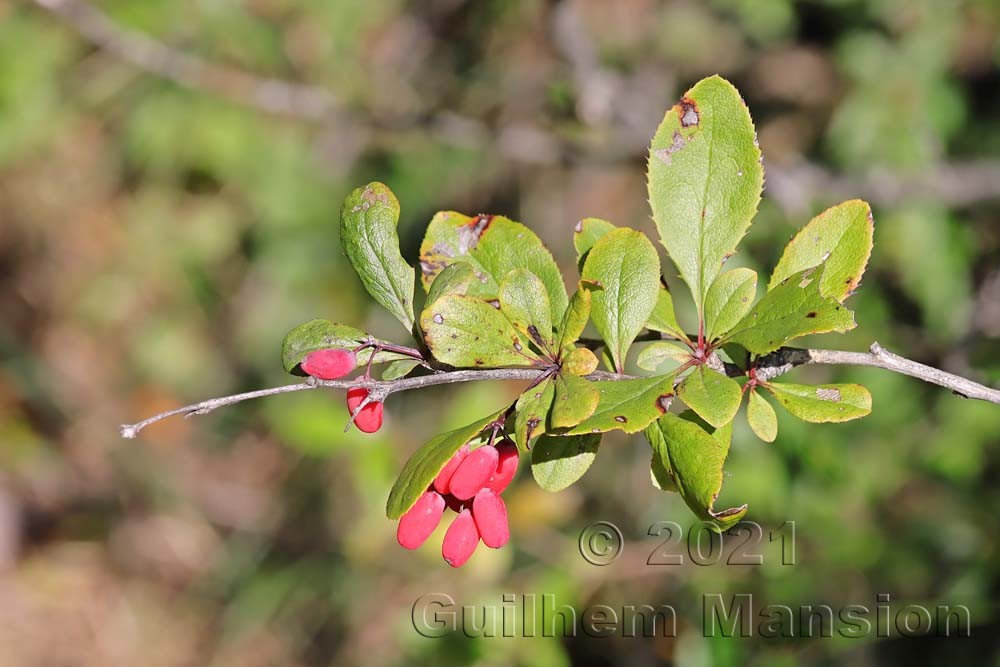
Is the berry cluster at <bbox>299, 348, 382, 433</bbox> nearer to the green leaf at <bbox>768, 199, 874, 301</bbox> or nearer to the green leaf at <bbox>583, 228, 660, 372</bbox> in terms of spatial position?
the green leaf at <bbox>583, 228, 660, 372</bbox>

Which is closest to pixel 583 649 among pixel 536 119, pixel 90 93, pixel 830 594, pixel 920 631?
pixel 830 594

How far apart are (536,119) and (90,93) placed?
1808mm

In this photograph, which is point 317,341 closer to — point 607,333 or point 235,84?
point 607,333

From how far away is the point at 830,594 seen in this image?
2203 mm

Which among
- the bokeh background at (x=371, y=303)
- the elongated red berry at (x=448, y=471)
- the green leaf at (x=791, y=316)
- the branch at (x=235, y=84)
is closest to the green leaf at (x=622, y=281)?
the green leaf at (x=791, y=316)

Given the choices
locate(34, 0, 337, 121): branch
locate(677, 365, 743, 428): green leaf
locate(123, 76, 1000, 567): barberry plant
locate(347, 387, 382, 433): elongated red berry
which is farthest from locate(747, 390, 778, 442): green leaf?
locate(34, 0, 337, 121): branch

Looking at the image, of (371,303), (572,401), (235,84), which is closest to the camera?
(572,401)

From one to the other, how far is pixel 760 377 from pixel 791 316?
134 millimetres

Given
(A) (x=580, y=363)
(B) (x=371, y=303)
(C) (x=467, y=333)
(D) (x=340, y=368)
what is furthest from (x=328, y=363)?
(B) (x=371, y=303)

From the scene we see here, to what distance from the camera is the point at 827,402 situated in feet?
3.03

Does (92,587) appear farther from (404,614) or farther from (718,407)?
(718,407)

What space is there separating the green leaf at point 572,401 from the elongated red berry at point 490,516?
0.14 meters

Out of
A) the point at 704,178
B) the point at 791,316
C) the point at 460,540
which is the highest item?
the point at 704,178

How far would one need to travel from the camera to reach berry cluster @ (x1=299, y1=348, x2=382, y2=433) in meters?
0.93
